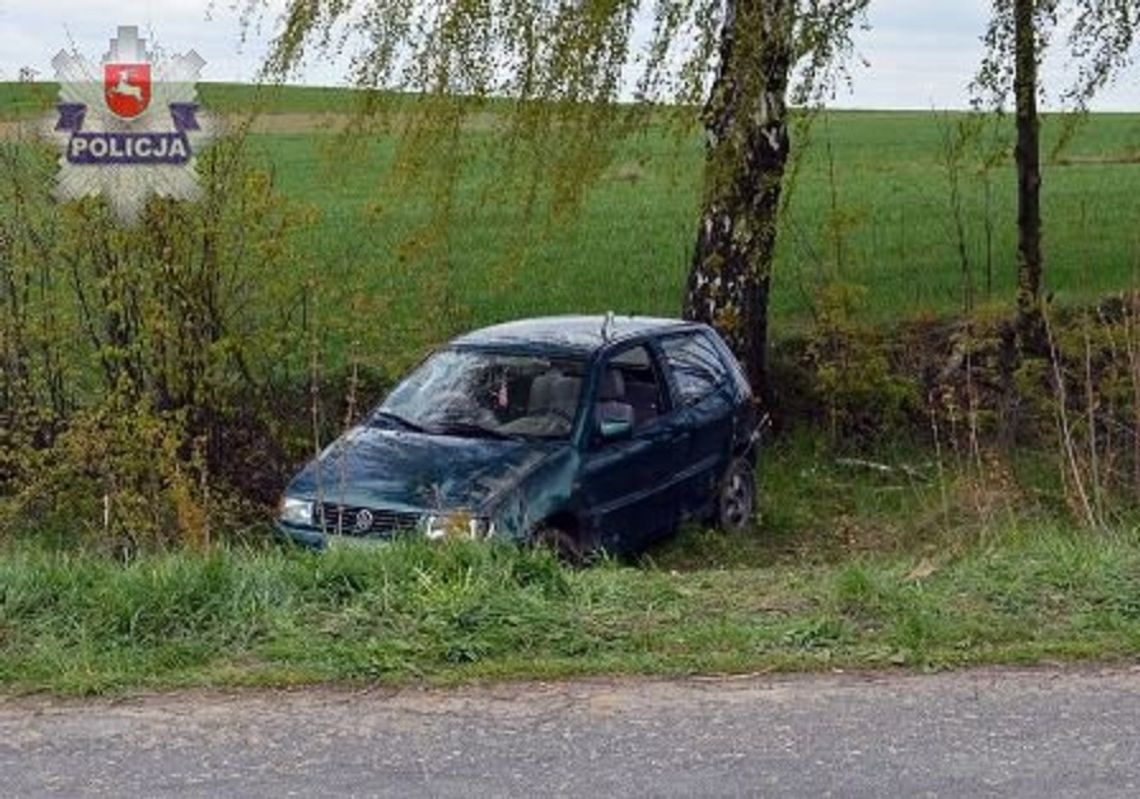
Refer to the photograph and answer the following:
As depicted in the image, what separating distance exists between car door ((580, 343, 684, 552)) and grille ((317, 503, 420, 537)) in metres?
1.21

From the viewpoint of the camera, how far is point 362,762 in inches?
172

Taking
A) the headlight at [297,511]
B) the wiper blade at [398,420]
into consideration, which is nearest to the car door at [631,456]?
the wiper blade at [398,420]

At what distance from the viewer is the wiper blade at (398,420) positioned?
926cm

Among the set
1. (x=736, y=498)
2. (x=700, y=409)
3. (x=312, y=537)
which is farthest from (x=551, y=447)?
(x=736, y=498)

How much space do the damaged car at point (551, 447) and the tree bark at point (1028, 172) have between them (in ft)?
13.1

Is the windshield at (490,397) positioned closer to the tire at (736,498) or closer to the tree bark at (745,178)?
the tire at (736,498)

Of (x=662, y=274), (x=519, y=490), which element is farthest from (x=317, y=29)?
(x=662, y=274)

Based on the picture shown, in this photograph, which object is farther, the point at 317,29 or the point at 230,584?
the point at 317,29

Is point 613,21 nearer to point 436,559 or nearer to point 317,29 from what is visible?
point 317,29

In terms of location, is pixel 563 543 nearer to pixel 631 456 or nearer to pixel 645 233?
pixel 631 456

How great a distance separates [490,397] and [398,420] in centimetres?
59

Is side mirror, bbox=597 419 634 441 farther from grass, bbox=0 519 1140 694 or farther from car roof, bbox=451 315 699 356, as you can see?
grass, bbox=0 519 1140 694

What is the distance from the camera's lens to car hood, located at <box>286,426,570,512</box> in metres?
8.38

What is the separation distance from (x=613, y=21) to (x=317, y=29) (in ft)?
7.01
